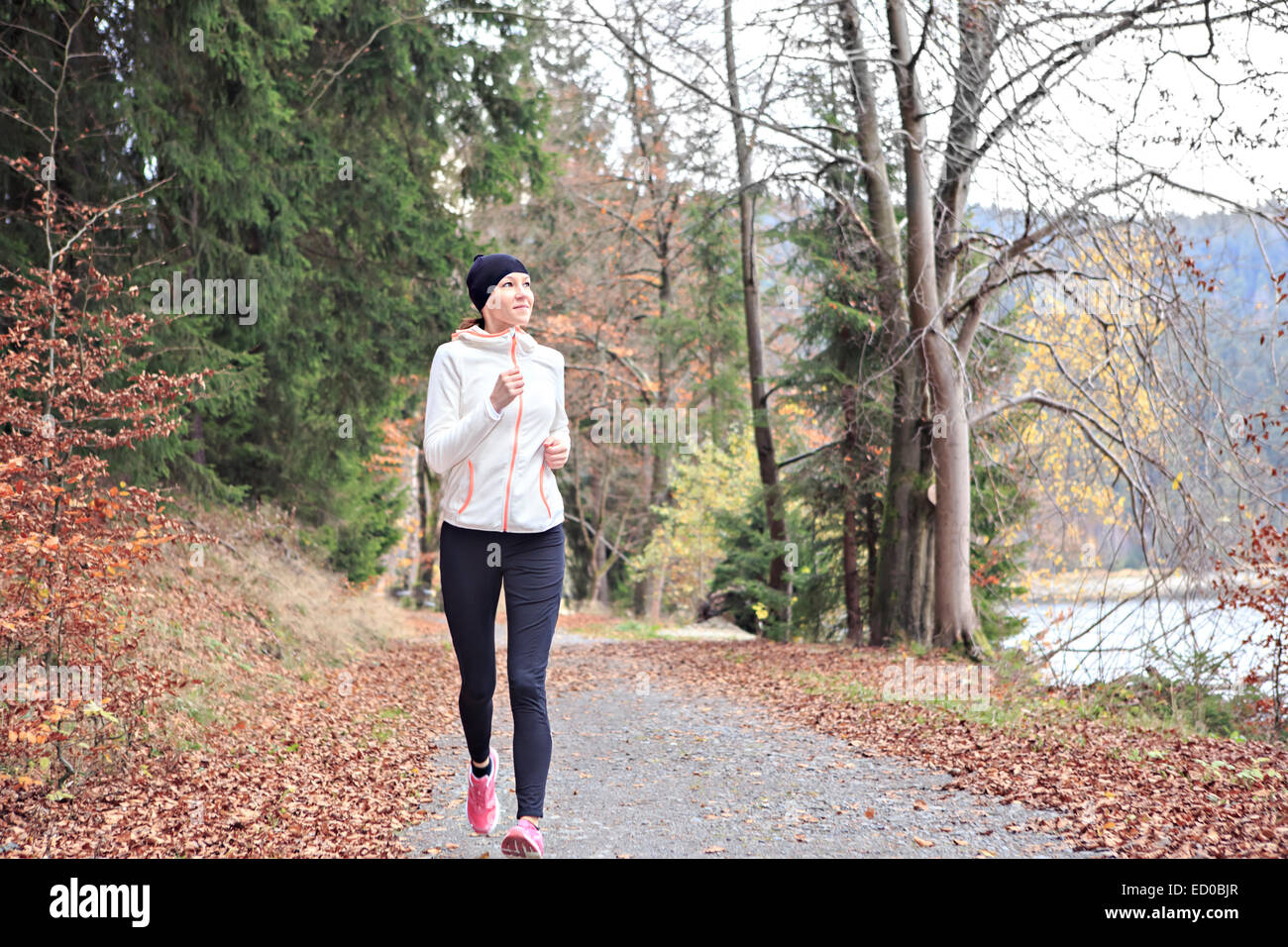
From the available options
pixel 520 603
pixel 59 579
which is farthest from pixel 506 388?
pixel 59 579

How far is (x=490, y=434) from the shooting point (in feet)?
13.6

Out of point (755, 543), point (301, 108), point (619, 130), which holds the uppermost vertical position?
point (619, 130)

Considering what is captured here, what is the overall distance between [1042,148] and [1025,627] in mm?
7881

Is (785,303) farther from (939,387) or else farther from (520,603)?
(520,603)

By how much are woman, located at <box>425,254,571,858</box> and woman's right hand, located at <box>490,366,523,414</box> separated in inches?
1.1

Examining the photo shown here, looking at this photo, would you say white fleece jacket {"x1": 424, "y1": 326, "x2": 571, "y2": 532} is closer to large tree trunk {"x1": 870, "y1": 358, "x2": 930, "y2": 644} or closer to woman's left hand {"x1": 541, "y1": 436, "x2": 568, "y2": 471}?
woman's left hand {"x1": 541, "y1": 436, "x2": 568, "y2": 471}

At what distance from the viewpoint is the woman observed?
409 centimetres

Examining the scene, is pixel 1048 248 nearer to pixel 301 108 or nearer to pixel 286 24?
pixel 286 24

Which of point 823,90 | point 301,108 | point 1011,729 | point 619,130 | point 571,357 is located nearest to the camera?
point 1011,729

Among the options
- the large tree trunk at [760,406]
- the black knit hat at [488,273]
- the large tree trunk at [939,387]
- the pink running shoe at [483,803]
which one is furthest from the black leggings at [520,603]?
the large tree trunk at [760,406]

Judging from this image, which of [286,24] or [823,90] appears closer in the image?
[286,24]

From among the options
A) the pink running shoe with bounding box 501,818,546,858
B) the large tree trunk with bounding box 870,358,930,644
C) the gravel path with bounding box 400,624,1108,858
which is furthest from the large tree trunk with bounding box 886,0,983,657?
the pink running shoe with bounding box 501,818,546,858

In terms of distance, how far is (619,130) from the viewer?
84.0 ft

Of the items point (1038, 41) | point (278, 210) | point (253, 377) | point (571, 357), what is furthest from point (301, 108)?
point (571, 357)
